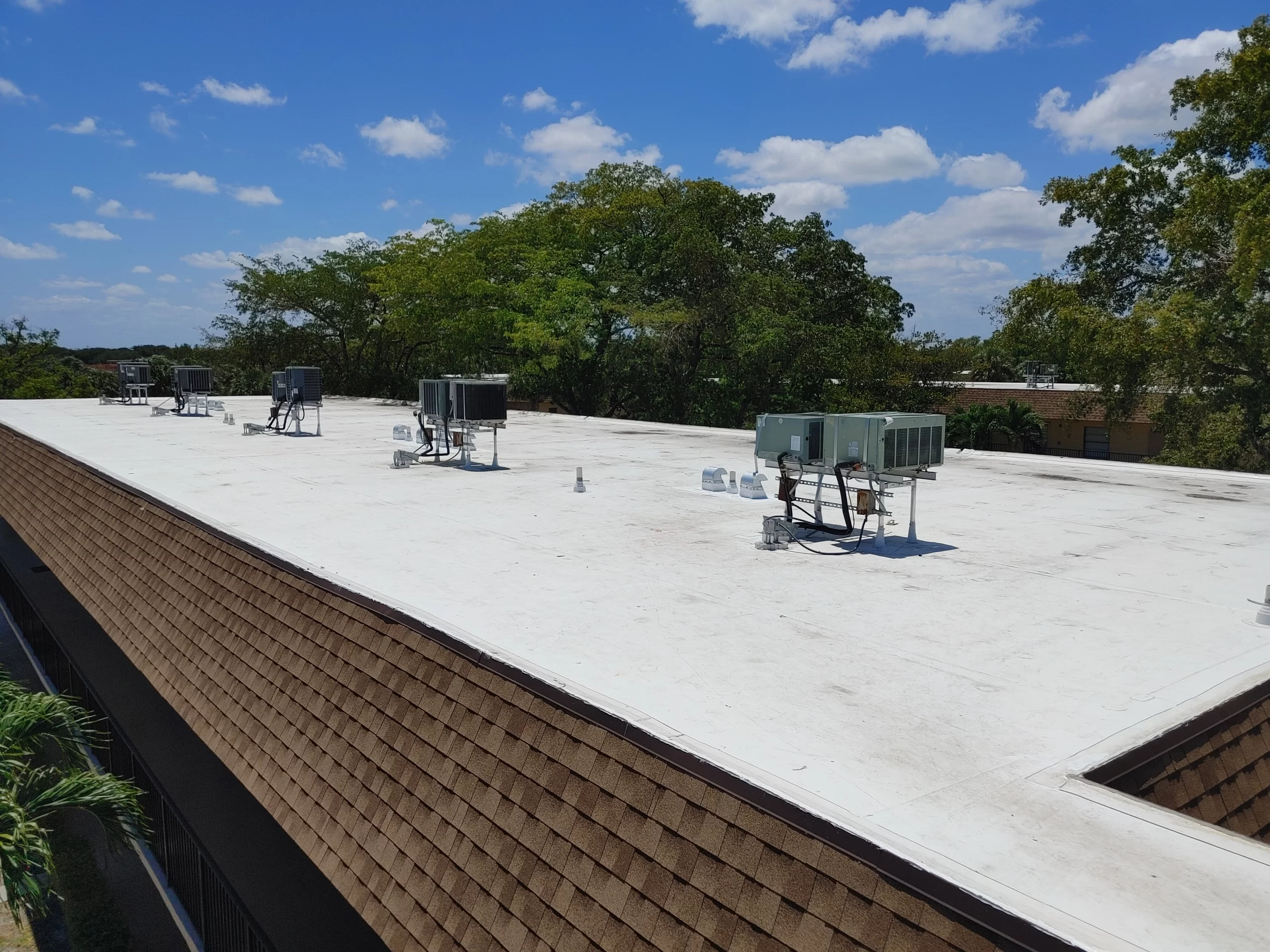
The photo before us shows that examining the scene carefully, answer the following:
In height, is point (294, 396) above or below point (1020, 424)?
above

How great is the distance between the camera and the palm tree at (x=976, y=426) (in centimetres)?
4153

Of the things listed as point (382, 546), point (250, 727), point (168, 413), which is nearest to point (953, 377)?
point (168, 413)

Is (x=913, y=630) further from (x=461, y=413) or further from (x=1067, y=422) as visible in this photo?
(x=1067, y=422)

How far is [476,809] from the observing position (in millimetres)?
5160

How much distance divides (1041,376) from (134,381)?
163 ft

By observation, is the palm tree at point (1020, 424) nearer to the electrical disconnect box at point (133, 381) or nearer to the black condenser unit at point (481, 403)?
the black condenser unit at point (481, 403)

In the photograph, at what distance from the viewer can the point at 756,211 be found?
44531 millimetres

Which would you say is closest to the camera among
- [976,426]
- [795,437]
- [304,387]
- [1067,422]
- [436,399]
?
[795,437]

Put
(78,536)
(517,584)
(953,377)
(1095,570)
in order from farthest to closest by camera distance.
Result: (953,377), (78,536), (1095,570), (517,584)

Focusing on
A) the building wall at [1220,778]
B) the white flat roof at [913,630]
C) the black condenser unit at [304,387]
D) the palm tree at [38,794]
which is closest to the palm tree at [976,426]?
the white flat roof at [913,630]

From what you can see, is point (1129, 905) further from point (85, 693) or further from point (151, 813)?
point (85, 693)

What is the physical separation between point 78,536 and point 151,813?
14.1 ft

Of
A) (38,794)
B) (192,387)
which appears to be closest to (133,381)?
(192,387)

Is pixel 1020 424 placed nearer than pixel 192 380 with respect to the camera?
No
